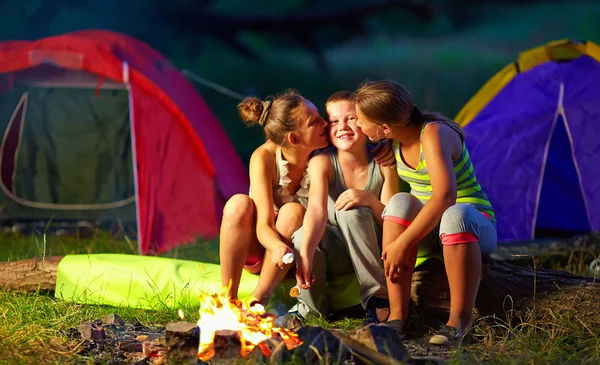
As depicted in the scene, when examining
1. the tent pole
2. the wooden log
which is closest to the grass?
the wooden log

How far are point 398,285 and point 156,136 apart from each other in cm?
253

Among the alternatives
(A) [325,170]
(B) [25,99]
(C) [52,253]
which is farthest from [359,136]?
(B) [25,99]

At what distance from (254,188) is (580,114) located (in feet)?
8.14

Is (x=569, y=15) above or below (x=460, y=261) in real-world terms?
above

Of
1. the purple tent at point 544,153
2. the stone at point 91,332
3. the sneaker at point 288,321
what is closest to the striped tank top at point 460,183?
the sneaker at point 288,321

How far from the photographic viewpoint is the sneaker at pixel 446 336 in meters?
2.79

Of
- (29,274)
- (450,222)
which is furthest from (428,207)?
(29,274)

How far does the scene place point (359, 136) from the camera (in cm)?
321

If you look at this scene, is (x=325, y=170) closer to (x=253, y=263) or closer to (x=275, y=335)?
(x=253, y=263)

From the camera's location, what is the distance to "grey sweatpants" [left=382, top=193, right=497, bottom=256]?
2844 mm

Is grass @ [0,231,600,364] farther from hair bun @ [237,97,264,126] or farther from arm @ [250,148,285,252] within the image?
hair bun @ [237,97,264,126]

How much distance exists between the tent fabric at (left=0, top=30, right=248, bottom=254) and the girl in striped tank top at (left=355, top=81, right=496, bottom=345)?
2.23 meters

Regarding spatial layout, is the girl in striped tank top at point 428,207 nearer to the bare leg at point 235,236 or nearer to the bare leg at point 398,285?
the bare leg at point 398,285

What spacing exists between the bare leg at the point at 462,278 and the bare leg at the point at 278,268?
57cm
